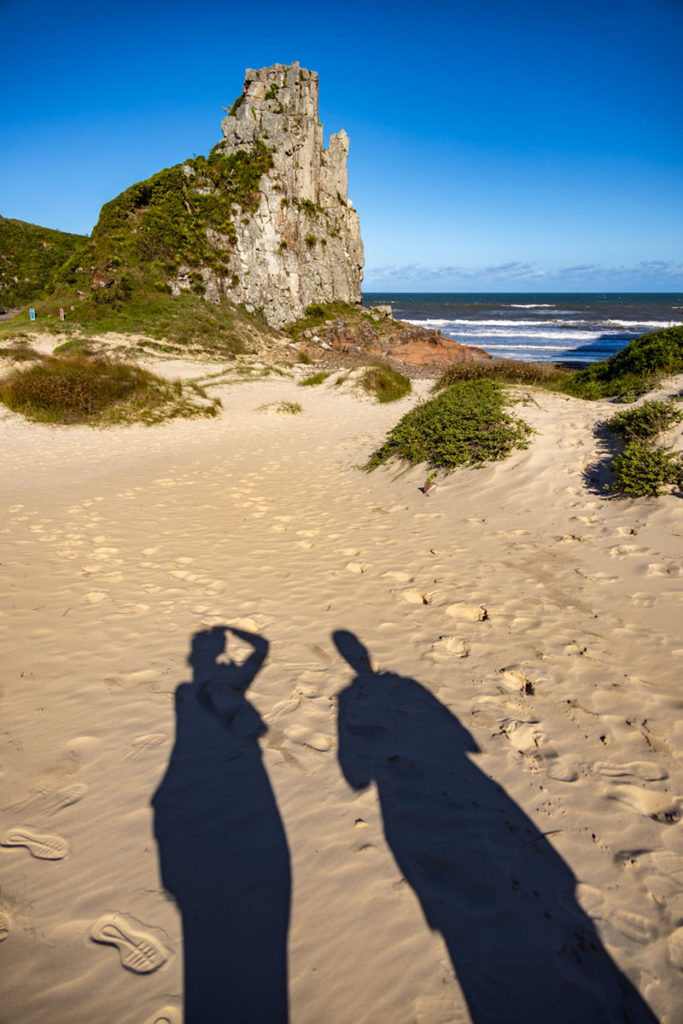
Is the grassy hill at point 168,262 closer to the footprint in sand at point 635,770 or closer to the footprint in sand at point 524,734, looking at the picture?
the footprint in sand at point 524,734

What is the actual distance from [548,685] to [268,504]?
5.18 m

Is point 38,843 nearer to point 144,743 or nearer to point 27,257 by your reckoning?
point 144,743

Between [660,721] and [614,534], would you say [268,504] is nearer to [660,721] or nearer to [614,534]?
[614,534]

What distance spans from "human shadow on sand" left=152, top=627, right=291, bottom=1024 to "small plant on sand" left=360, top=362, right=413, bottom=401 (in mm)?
15146

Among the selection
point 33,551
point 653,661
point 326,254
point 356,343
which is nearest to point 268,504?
point 33,551

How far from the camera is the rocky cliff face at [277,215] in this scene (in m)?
33.8

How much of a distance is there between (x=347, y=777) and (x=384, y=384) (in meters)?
16.5

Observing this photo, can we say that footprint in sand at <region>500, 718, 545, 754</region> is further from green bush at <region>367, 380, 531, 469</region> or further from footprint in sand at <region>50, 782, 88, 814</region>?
green bush at <region>367, 380, 531, 469</region>

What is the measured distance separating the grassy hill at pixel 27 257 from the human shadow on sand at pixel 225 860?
48.6 meters

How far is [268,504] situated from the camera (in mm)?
7461

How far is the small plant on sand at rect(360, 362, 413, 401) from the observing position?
675 inches

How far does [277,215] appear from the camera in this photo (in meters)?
34.5

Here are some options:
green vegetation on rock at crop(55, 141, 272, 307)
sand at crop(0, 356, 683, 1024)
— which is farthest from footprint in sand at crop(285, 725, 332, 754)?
green vegetation on rock at crop(55, 141, 272, 307)

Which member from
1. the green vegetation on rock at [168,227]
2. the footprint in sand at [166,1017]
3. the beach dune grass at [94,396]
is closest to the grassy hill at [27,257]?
the green vegetation on rock at [168,227]
